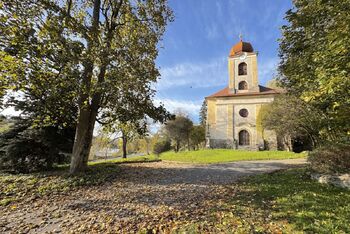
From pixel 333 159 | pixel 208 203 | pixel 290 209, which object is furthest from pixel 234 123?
pixel 290 209

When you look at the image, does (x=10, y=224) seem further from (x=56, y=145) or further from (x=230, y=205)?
(x=56, y=145)

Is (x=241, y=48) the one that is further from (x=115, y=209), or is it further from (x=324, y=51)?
(x=115, y=209)

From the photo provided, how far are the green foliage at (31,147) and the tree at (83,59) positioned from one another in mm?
1167

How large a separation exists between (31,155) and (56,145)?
1181mm

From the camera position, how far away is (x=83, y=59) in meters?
6.97

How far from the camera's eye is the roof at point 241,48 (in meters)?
32.4

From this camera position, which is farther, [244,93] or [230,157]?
[244,93]

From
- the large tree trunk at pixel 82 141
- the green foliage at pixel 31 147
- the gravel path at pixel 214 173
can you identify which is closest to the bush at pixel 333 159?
the gravel path at pixel 214 173

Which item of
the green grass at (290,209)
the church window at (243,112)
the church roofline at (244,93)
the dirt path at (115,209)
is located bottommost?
the dirt path at (115,209)

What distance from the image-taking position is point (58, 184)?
720cm

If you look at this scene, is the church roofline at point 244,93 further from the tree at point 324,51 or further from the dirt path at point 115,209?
the dirt path at point 115,209

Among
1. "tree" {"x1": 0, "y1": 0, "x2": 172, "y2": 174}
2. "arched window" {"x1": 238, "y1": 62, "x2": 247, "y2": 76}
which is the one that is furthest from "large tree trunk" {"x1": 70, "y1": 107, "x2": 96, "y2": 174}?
"arched window" {"x1": 238, "y1": 62, "x2": 247, "y2": 76}

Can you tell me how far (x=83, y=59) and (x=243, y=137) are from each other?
87.0 ft

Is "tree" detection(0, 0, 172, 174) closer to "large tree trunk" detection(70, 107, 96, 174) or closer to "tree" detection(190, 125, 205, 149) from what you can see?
"large tree trunk" detection(70, 107, 96, 174)
